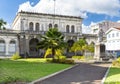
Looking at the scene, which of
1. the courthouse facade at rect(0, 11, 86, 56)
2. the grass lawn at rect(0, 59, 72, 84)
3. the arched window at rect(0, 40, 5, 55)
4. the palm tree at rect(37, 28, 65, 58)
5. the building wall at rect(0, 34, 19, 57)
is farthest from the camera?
the courthouse facade at rect(0, 11, 86, 56)

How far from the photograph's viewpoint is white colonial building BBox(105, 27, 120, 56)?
224ft

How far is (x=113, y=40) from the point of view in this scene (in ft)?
231

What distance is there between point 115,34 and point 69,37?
12791 millimetres

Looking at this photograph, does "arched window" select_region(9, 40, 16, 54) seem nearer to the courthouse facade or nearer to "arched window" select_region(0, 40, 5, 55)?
the courthouse facade

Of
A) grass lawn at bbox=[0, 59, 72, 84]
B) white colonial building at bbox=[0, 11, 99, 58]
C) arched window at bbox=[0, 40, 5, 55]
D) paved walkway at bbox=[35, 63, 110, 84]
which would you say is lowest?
paved walkway at bbox=[35, 63, 110, 84]

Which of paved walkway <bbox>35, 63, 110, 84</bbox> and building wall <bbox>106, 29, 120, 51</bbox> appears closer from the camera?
paved walkway <bbox>35, 63, 110, 84</bbox>

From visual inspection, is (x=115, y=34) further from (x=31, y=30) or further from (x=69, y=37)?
(x=31, y=30)

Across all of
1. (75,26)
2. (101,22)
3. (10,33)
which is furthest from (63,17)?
(101,22)

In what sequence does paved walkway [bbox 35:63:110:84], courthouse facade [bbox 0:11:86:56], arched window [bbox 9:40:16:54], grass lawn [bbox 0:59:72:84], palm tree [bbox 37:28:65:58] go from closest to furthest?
1. grass lawn [bbox 0:59:72:84]
2. paved walkway [bbox 35:63:110:84]
3. palm tree [bbox 37:28:65:58]
4. courthouse facade [bbox 0:11:86:56]
5. arched window [bbox 9:40:16:54]

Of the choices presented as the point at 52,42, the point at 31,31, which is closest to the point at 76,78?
the point at 52,42

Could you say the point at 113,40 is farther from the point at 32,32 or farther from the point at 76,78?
the point at 76,78

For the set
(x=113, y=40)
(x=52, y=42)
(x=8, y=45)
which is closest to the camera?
(x=52, y=42)

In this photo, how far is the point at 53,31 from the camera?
44.9 meters

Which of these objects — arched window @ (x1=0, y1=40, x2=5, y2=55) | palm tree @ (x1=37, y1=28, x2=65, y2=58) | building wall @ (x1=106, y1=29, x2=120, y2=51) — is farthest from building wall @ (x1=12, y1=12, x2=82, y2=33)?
palm tree @ (x1=37, y1=28, x2=65, y2=58)
